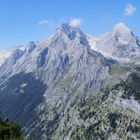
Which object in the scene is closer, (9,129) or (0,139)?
(0,139)

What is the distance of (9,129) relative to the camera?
143875 millimetres

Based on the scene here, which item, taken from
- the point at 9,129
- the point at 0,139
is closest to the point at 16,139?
the point at 0,139

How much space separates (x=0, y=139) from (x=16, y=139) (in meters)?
5.34

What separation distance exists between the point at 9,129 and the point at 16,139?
67.9 feet

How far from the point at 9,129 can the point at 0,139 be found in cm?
1844

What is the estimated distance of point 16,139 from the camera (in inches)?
4875

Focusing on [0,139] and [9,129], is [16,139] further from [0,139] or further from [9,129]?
[9,129]

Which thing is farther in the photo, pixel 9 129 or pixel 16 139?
pixel 9 129

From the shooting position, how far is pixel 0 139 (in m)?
125
